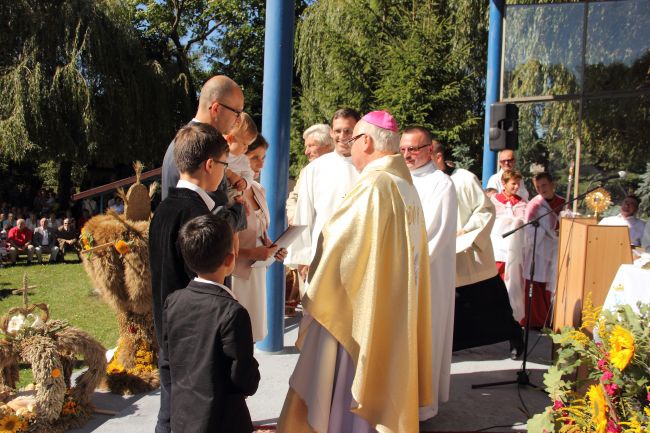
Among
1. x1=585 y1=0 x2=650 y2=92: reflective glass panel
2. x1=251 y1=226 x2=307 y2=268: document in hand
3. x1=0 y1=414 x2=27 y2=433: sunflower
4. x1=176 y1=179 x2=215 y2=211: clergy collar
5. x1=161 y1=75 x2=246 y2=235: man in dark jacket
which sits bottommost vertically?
x1=0 y1=414 x2=27 y2=433: sunflower

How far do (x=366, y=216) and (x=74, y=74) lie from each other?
61.8 ft

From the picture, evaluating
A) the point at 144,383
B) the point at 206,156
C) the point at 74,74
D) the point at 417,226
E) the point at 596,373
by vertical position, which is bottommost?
the point at 144,383

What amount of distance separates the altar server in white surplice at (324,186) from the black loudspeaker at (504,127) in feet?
13.6

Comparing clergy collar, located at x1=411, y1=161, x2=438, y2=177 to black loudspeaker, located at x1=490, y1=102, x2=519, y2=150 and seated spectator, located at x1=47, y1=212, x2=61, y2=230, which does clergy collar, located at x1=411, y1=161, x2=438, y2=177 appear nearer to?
black loudspeaker, located at x1=490, y1=102, x2=519, y2=150

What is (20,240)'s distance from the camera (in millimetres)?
15633

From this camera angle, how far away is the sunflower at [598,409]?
2.86m

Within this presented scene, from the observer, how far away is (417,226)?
3562 millimetres

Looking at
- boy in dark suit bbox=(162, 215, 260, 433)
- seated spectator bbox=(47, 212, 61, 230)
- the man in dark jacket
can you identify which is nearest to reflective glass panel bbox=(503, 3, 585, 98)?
the man in dark jacket

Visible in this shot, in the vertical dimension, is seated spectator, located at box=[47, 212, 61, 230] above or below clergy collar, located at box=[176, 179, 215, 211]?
below

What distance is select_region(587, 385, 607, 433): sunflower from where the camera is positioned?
286 centimetres

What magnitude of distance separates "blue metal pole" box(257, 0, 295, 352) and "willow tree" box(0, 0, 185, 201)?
16205 millimetres

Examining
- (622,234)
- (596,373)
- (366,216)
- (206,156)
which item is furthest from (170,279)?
(622,234)

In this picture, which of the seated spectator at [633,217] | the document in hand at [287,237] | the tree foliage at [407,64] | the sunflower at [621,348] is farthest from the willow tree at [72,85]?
the sunflower at [621,348]

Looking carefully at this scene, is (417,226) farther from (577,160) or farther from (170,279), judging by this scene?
(577,160)
